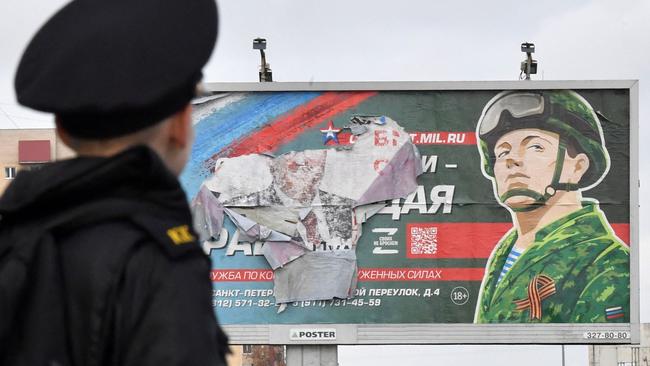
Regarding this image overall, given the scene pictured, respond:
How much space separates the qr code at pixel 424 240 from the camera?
19625 millimetres

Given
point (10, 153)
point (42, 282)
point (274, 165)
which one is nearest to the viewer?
point (42, 282)

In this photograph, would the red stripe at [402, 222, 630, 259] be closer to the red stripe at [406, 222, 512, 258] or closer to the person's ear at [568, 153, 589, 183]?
the red stripe at [406, 222, 512, 258]

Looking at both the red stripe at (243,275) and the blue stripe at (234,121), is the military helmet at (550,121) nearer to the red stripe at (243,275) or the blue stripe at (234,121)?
the blue stripe at (234,121)

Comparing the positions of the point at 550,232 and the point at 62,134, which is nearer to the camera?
the point at 62,134

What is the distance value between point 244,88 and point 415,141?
2.66 m

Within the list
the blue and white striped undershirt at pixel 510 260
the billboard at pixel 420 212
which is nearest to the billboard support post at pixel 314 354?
the billboard at pixel 420 212

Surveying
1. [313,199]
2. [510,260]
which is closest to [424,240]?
[510,260]

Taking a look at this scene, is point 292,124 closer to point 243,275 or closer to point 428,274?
point 243,275

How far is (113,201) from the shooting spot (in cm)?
164

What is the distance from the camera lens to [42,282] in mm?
1582

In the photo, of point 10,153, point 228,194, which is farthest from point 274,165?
point 10,153

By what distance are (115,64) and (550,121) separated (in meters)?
18.8

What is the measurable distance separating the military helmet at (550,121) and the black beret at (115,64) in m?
18.3

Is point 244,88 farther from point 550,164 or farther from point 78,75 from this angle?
point 78,75
